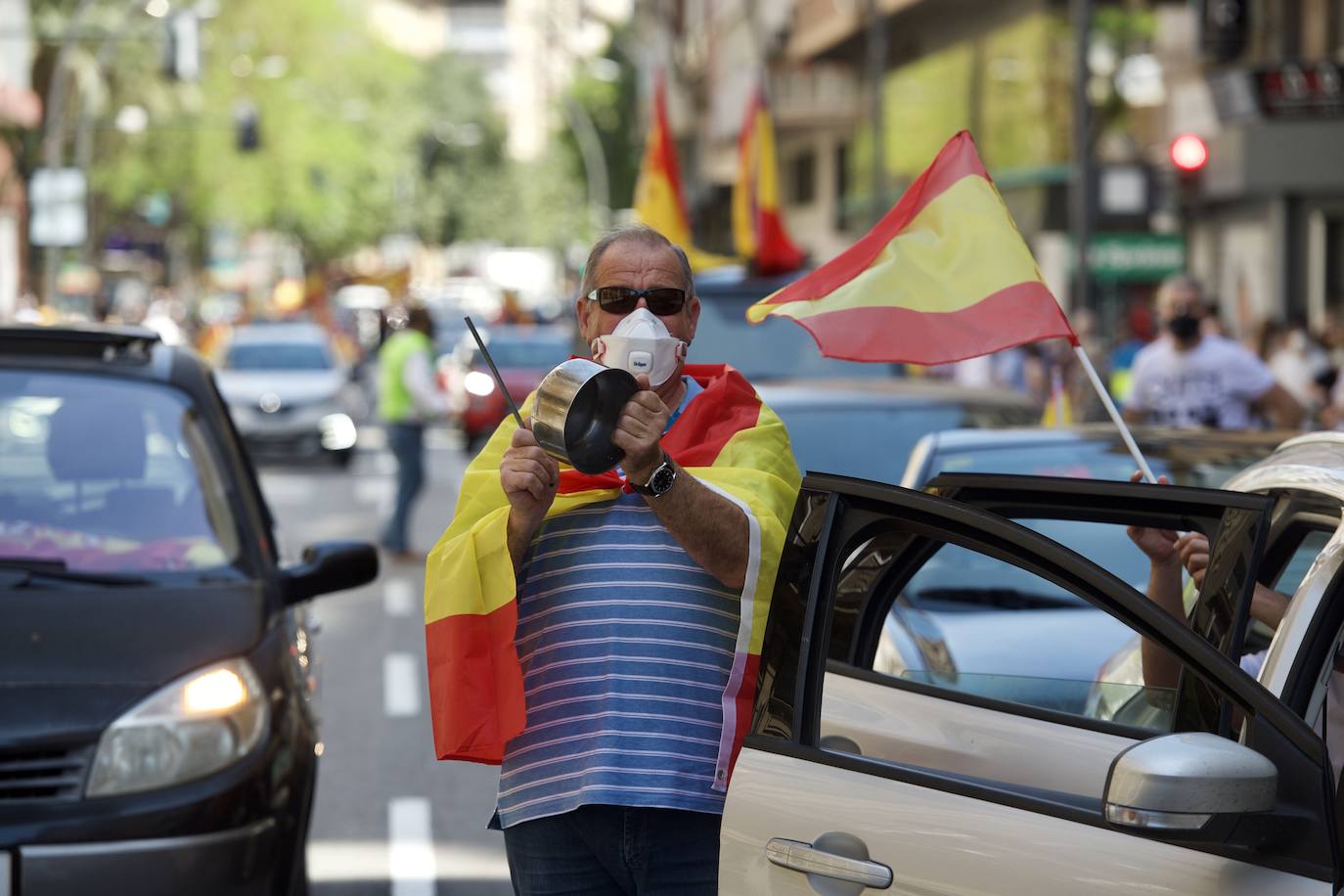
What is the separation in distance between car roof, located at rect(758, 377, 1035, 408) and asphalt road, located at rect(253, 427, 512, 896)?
6.12 feet

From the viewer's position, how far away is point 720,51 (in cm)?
5578

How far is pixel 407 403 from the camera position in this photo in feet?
54.3

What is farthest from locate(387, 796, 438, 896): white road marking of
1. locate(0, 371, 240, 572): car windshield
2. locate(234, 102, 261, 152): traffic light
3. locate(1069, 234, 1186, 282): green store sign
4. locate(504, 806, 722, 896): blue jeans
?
locate(234, 102, 261, 152): traffic light

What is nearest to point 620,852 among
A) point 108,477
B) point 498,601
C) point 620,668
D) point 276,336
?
point 620,668

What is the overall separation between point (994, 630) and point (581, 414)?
3.67 meters

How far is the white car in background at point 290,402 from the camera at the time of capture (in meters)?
25.4

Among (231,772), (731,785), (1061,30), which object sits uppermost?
(1061,30)

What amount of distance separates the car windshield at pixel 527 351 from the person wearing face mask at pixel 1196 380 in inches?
730

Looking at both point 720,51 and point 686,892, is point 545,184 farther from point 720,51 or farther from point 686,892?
point 686,892

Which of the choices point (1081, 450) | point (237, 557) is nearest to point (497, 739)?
point (237, 557)

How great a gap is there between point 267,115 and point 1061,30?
2813 cm

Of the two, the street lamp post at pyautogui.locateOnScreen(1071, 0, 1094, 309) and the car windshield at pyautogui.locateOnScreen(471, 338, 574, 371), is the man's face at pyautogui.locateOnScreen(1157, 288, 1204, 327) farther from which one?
the car windshield at pyautogui.locateOnScreen(471, 338, 574, 371)

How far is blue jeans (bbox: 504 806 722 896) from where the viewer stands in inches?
136

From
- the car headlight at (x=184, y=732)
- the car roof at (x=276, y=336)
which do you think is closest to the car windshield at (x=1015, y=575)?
the car headlight at (x=184, y=732)
